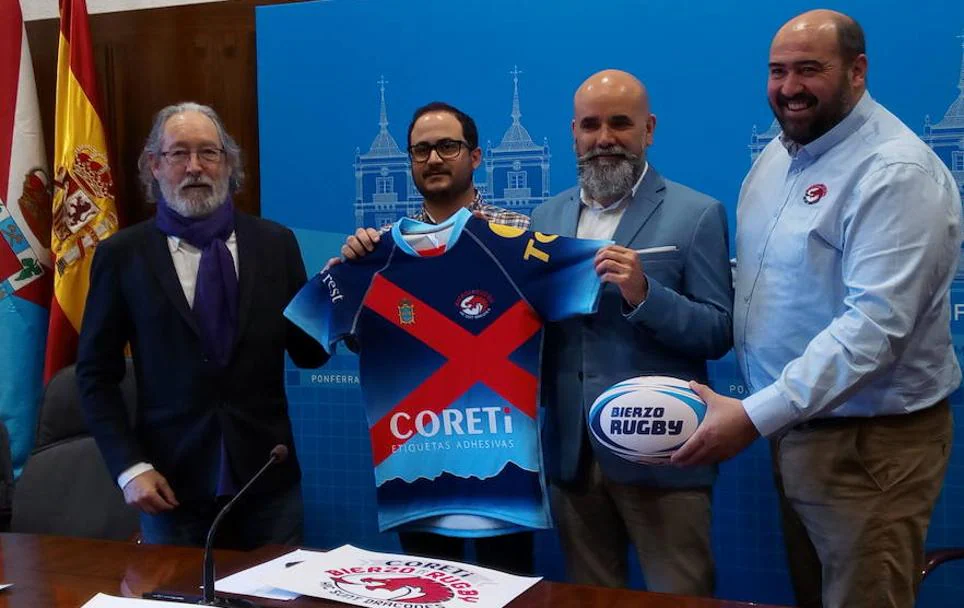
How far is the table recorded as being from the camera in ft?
5.24

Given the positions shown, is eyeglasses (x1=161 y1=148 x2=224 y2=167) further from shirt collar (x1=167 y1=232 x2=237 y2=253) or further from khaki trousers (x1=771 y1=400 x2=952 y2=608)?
khaki trousers (x1=771 y1=400 x2=952 y2=608)

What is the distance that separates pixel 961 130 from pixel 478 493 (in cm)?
179

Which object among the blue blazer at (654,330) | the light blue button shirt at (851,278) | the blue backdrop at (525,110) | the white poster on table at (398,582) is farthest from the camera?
the blue backdrop at (525,110)

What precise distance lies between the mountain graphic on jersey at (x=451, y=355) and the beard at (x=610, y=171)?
0.17m

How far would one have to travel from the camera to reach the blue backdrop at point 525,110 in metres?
2.85

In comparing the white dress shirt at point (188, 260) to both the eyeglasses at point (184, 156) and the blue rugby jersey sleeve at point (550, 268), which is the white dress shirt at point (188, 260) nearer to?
the eyeglasses at point (184, 156)

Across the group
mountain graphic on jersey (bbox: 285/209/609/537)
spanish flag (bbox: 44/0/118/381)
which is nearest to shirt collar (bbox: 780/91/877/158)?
mountain graphic on jersey (bbox: 285/209/609/537)

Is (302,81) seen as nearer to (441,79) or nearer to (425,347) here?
(441,79)

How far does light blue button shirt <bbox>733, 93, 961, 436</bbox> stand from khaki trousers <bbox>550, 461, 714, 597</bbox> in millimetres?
336

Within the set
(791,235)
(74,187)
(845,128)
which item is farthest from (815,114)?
(74,187)

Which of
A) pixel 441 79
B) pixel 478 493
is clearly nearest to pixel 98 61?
pixel 441 79

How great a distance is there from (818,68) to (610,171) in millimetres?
500

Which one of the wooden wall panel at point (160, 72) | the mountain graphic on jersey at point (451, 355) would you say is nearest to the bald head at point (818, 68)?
the mountain graphic on jersey at point (451, 355)

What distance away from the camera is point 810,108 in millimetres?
1994
